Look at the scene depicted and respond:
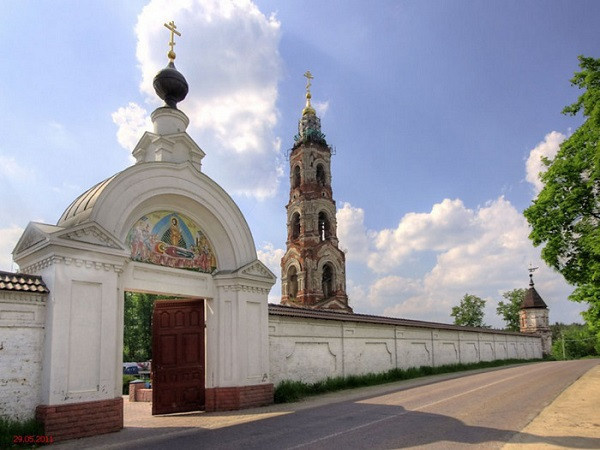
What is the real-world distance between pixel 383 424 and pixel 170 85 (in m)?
11.5

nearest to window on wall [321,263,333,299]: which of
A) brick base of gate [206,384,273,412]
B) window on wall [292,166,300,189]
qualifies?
window on wall [292,166,300,189]

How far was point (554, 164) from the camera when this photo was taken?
15.2 m

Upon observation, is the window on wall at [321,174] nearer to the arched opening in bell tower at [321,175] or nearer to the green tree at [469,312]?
the arched opening in bell tower at [321,175]

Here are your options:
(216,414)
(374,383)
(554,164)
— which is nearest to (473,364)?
(374,383)

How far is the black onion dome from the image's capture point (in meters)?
14.3

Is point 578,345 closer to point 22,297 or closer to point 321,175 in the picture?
point 321,175

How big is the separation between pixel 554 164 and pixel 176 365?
13.5 m

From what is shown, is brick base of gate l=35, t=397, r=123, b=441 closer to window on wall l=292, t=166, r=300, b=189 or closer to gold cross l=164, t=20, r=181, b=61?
gold cross l=164, t=20, r=181, b=61

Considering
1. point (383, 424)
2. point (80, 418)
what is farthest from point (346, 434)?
point (80, 418)

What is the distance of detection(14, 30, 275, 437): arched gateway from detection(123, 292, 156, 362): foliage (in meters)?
26.4

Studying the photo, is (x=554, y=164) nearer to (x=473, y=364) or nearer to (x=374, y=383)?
(x=374, y=383)

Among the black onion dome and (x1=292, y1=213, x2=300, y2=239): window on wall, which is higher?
(x1=292, y1=213, x2=300, y2=239): window on wall

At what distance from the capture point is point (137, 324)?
37.8 meters

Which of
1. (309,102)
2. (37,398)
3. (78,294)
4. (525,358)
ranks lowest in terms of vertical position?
(525,358)
